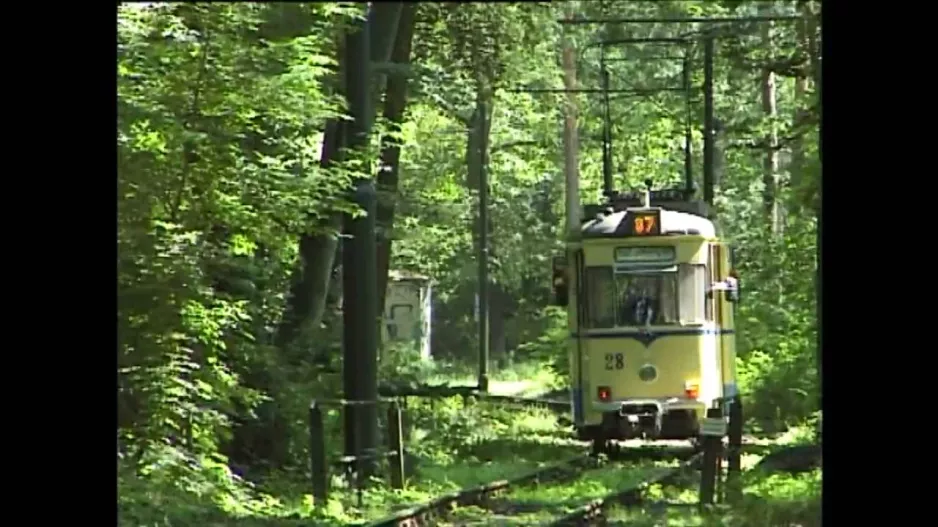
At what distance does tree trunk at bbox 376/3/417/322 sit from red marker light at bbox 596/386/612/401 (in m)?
2.93

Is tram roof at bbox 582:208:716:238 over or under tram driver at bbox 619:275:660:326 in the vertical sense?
over

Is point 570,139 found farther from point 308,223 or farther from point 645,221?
point 308,223

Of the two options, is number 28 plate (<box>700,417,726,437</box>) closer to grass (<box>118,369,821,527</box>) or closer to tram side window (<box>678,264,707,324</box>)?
grass (<box>118,369,821,527</box>)

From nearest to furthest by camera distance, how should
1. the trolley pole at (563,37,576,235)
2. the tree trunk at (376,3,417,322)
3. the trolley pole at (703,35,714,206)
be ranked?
the tree trunk at (376,3,417,322), the trolley pole at (703,35,714,206), the trolley pole at (563,37,576,235)

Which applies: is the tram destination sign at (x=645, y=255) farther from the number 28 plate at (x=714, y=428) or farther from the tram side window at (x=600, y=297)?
the number 28 plate at (x=714, y=428)

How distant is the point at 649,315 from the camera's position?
14.1 m

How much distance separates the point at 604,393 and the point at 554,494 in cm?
126

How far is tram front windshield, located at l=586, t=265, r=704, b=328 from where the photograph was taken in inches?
551

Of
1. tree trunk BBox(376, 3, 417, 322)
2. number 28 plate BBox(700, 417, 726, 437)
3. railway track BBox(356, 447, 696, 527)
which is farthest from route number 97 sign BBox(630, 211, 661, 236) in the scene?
tree trunk BBox(376, 3, 417, 322)
